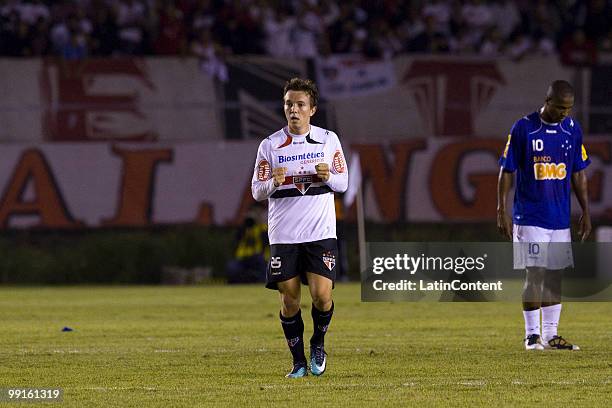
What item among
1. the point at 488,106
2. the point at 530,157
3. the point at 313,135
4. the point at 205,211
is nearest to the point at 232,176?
the point at 205,211

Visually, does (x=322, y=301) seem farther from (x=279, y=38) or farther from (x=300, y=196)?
(x=279, y=38)

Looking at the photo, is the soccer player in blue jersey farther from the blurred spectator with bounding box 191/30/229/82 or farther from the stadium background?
the blurred spectator with bounding box 191/30/229/82

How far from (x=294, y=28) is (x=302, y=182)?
66.6 ft

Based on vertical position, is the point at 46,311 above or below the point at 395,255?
below

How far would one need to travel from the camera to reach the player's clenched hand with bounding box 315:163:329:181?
35.6 feet

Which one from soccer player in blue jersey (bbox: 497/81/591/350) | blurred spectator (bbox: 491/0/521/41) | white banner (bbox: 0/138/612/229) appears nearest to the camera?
soccer player in blue jersey (bbox: 497/81/591/350)

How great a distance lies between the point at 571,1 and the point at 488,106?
3977 millimetres

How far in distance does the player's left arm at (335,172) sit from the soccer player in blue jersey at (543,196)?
2.75 meters

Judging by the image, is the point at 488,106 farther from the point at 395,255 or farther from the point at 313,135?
the point at 313,135

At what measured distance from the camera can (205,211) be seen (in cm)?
3069

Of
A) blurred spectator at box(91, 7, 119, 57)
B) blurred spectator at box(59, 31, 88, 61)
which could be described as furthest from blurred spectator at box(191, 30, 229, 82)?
blurred spectator at box(59, 31, 88, 61)

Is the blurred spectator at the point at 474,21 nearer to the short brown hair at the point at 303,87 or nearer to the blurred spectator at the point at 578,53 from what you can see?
the blurred spectator at the point at 578,53

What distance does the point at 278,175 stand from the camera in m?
10.9

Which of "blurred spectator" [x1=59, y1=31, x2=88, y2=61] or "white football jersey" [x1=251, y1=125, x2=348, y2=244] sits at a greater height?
"blurred spectator" [x1=59, y1=31, x2=88, y2=61]
